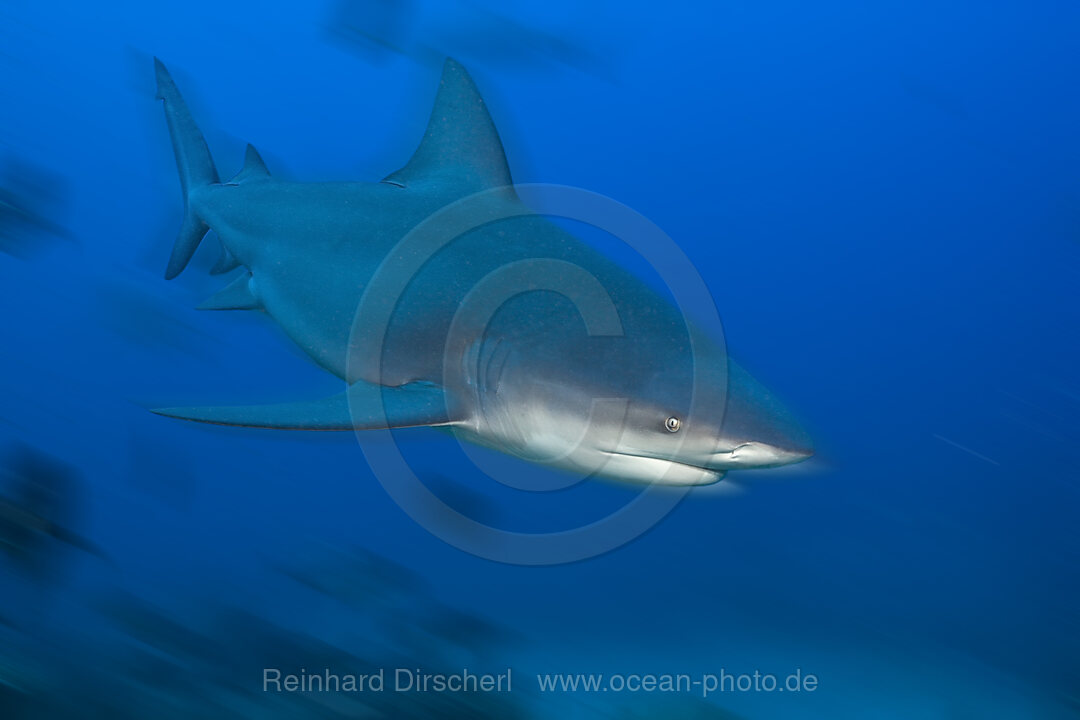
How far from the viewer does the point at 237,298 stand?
3.33 m

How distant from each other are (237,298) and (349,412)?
1622mm

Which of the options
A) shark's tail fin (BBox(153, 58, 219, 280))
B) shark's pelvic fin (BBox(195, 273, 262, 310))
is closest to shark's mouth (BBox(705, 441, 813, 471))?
shark's pelvic fin (BBox(195, 273, 262, 310))

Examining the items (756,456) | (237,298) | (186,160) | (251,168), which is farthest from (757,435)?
(186,160)

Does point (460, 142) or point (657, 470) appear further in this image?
point (460, 142)

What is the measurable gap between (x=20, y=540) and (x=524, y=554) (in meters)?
4.75

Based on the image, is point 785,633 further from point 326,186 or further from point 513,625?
point 326,186

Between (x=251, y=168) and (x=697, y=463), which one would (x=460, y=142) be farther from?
(x=697, y=463)

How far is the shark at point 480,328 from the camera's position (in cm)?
192

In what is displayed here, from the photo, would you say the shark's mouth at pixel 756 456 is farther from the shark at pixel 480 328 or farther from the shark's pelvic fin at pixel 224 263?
the shark's pelvic fin at pixel 224 263

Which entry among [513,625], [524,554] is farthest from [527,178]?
[513,625]

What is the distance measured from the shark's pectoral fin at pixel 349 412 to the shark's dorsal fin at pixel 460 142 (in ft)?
3.60

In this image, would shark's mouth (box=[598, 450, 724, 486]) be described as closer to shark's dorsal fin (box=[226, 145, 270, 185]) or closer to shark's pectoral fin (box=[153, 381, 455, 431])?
shark's pectoral fin (box=[153, 381, 455, 431])

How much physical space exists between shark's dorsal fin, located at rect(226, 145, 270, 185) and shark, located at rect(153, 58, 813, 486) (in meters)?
0.16

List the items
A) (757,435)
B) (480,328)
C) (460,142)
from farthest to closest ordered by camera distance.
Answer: (460,142), (480,328), (757,435)
